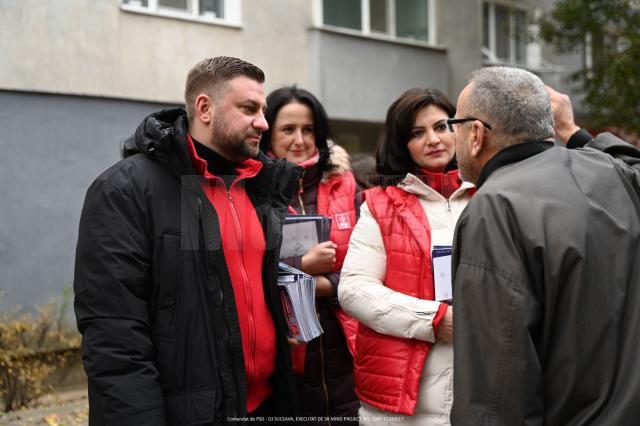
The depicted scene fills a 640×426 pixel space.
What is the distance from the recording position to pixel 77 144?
8898mm

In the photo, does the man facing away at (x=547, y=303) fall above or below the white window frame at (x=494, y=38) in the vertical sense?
below

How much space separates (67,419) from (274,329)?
15.5 ft

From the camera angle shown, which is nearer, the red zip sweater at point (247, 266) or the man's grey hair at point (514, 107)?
the man's grey hair at point (514, 107)

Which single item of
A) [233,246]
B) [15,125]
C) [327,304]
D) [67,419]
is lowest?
[67,419]

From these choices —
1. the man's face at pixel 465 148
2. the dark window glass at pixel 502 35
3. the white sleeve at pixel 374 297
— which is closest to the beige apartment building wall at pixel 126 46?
the dark window glass at pixel 502 35

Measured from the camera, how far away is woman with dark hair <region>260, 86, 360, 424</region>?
354cm

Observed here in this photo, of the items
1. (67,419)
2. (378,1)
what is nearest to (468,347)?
(67,419)

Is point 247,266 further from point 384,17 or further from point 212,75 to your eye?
point 384,17

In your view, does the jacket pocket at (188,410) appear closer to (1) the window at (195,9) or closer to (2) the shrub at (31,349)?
(2) the shrub at (31,349)

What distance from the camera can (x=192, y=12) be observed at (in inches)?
415

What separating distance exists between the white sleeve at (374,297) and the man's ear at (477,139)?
0.86 m

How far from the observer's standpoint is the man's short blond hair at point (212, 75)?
2.93 metres

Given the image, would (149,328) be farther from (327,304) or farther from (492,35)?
(492,35)

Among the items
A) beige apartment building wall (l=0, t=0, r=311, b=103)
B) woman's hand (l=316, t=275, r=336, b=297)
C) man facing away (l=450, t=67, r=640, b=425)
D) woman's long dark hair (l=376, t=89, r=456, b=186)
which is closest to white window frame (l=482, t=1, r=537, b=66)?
beige apartment building wall (l=0, t=0, r=311, b=103)
